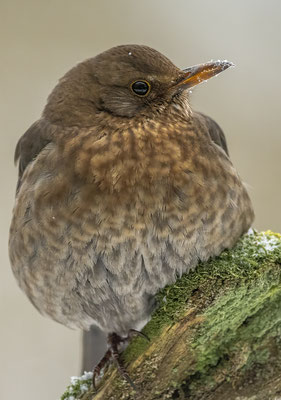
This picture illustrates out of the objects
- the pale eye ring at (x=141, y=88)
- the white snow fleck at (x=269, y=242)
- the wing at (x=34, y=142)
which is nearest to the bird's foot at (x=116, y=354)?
Result: the white snow fleck at (x=269, y=242)

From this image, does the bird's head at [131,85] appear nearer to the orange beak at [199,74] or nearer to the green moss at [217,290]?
the orange beak at [199,74]

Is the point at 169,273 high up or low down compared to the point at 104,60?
down

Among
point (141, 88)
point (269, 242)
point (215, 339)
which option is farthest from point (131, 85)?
point (215, 339)

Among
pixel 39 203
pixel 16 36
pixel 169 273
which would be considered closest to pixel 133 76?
pixel 39 203

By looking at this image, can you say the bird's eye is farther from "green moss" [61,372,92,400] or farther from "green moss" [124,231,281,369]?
"green moss" [61,372,92,400]

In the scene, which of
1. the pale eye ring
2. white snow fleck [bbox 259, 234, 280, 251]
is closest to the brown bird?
the pale eye ring

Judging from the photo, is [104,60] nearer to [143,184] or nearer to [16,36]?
[143,184]
